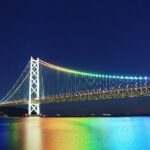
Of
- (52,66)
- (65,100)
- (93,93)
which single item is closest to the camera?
(93,93)

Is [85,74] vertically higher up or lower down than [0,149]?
higher up

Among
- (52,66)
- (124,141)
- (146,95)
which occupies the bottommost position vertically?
(124,141)

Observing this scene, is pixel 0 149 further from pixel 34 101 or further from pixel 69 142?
pixel 34 101

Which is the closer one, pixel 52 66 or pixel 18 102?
pixel 18 102

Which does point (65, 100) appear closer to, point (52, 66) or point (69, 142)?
point (52, 66)

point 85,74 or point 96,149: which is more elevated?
point 85,74

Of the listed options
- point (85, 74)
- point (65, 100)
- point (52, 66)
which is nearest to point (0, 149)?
point (65, 100)

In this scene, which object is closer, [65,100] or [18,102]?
[65,100]

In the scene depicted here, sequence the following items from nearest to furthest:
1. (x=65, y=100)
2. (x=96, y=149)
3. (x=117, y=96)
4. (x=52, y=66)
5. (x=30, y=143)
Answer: (x=96, y=149)
(x=30, y=143)
(x=117, y=96)
(x=65, y=100)
(x=52, y=66)

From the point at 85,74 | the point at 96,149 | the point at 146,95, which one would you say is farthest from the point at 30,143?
the point at 85,74
